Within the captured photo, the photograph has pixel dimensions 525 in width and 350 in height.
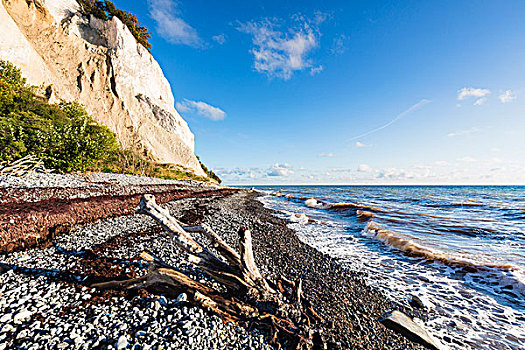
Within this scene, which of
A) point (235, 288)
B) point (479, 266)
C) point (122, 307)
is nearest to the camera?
point (122, 307)

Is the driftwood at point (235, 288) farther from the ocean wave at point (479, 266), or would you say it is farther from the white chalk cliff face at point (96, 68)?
the white chalk cliff face at point (96, 68)

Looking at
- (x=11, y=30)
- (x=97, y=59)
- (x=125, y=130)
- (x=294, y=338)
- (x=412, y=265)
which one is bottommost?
(x=412, y=265)

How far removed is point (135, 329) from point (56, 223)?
19.4 feet

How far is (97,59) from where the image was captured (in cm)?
4066

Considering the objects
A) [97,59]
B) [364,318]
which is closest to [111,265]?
[364,318]

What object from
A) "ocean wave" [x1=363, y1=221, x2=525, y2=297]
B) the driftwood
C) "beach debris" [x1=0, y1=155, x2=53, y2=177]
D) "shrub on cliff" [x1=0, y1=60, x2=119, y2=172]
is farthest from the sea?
"shrub on cliff" [x1=0, y1=60, x2=119, y2=172]

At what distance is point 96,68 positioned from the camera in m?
40.1

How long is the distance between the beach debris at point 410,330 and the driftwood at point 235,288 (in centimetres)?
168

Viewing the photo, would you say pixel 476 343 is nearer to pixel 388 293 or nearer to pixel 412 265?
pixel 388 293

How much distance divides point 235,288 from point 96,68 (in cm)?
5510

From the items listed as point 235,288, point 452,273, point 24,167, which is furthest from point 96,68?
point 452,273

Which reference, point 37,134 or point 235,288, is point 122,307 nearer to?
point 235,288

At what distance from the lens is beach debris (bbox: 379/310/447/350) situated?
12.1 ft

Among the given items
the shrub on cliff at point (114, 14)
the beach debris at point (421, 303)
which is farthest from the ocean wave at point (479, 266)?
the shrub on cliff at point (114, 14)
